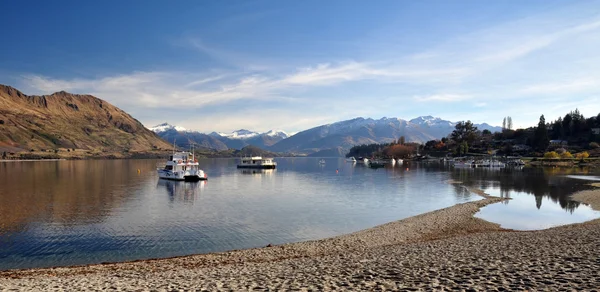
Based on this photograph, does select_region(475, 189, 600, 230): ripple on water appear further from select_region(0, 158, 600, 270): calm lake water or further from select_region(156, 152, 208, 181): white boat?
select_region(156, 152, 208, 181): white boat

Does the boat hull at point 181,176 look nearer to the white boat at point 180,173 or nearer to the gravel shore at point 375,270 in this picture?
the white boat at point 180,173

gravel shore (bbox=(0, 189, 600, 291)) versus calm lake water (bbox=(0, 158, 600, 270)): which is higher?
gravel shore (bbox=(0, 189, 600, 291))

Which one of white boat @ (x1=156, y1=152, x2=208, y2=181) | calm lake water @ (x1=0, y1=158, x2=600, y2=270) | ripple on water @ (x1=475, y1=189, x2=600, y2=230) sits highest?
white boat @ (x1=156, y1=152, x2=208, y2=181)

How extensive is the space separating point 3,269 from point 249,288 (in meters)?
24.4

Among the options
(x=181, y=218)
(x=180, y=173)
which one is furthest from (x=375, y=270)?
(x=180, y=173)

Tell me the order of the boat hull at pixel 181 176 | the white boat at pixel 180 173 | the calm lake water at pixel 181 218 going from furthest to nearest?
the white boat at pixel 180 173 < the boat hull at pixel 181 176 < the calm lake water at pixel 181 218

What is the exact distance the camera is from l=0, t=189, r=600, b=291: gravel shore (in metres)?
16.6

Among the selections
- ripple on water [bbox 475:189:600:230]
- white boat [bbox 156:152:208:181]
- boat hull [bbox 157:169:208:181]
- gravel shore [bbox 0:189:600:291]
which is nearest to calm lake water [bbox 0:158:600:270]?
ripple on water [bbox 475:189:600:230]

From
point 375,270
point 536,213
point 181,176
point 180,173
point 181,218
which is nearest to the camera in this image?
point 375,270

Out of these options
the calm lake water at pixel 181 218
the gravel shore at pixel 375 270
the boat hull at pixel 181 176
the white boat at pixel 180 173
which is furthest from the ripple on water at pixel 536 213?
the white boat at pixel 180 173

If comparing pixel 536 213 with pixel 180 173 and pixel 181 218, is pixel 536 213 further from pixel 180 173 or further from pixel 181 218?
pixel 180 173

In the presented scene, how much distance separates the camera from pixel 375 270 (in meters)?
19.9

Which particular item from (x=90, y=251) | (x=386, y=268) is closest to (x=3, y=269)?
(x=90, y=251)

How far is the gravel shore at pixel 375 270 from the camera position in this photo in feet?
54.5
